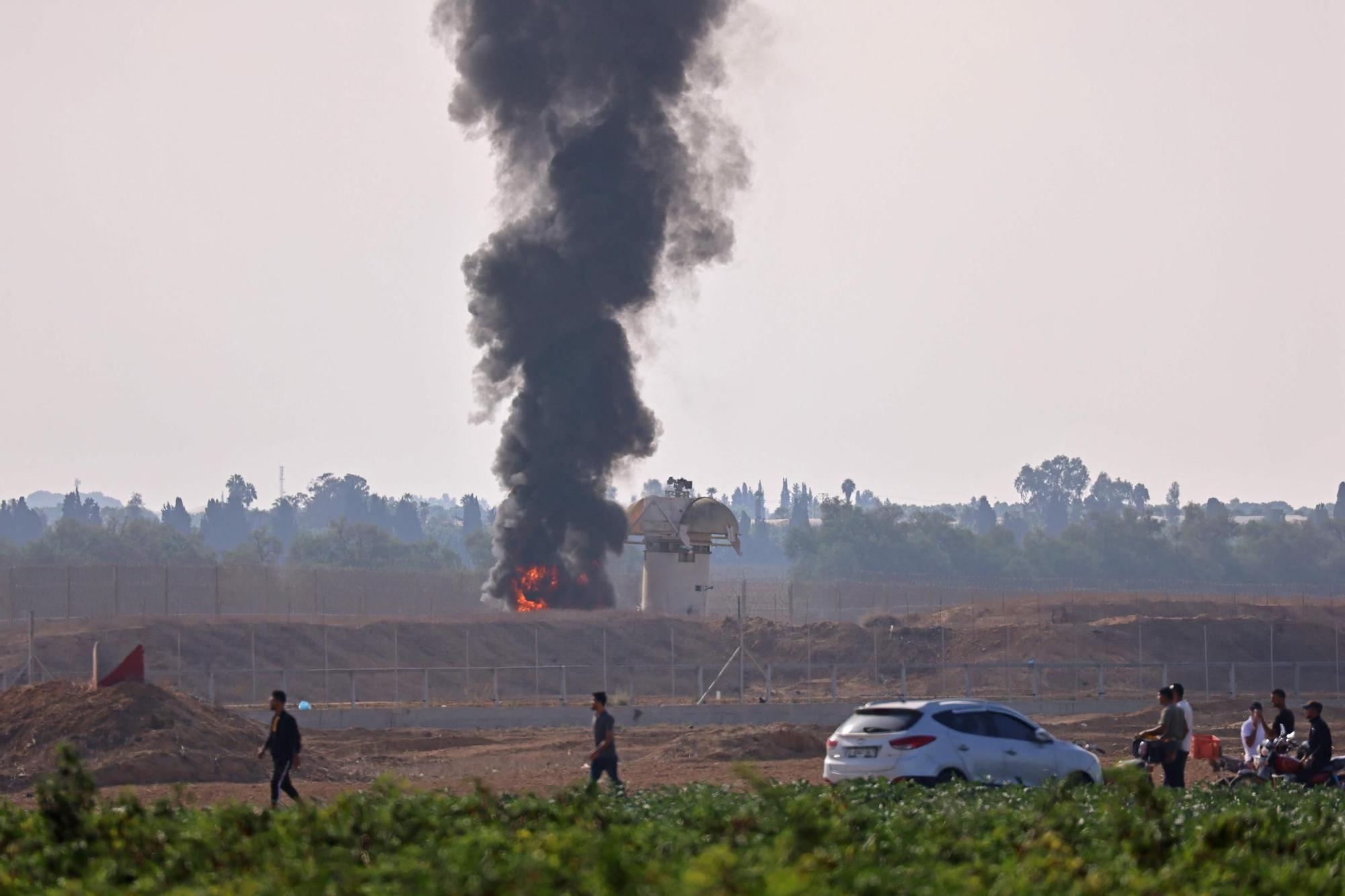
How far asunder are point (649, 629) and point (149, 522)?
90.2 metres

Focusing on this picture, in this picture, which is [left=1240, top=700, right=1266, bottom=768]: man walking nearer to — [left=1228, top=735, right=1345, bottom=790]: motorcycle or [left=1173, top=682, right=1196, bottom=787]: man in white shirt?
[left=1228, top=735, right=1345, bottom=790]: motorcycle

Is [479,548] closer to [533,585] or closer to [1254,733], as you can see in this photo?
[533,585]

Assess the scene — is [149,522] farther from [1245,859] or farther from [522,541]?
[1245,859]

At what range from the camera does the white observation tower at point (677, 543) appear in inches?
2977

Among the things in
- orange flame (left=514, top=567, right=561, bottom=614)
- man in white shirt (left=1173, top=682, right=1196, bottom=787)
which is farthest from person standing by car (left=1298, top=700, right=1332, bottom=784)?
orange flame (left=514, top=567, right=561, bottom=614)

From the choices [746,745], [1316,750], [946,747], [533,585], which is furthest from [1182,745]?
[533,585]

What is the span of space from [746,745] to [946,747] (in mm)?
13088

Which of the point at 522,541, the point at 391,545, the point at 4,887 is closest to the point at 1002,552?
the point at 391,545

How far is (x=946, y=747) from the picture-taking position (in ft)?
68.1

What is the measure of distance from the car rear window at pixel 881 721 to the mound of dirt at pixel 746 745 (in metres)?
10.6

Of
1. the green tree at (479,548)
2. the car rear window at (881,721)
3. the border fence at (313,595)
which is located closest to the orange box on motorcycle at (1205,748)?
the car rear window at (881,721)

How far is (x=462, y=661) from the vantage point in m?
62.2

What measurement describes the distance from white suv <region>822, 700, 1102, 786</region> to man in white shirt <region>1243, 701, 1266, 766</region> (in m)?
2.10

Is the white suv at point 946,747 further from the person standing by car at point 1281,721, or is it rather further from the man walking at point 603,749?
the man walking at point 603,749
